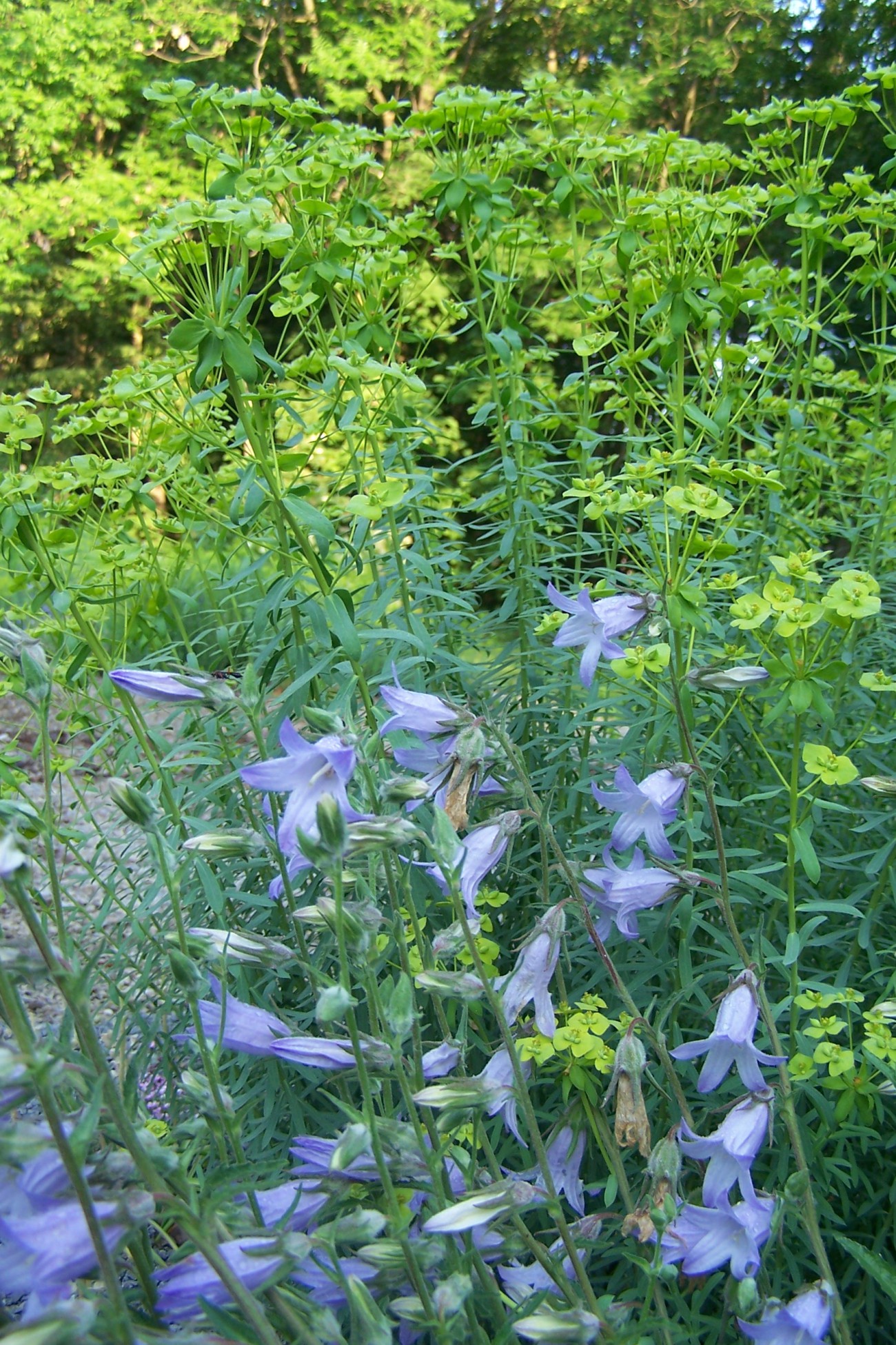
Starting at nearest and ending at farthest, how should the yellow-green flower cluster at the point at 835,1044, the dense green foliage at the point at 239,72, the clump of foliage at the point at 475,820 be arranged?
the clump of foliage at the point at 475,820, the yellow-green flower cluster at the point at 835,1044, the dense green foliage at the point at 239,72

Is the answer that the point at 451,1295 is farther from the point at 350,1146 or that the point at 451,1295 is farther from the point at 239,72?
the point at 239,72

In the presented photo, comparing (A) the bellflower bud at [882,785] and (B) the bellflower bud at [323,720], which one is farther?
(A) the bellflower bud at [882,785]

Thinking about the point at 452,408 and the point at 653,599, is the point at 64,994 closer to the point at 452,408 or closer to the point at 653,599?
the point at 653,599

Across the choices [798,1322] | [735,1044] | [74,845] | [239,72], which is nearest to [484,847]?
[735,1044]

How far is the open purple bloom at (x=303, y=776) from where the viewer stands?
1099mm

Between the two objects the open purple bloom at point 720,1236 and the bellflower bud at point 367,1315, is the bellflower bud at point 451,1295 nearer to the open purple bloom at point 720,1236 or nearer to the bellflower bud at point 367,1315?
the bellflower bud at point 367,1315

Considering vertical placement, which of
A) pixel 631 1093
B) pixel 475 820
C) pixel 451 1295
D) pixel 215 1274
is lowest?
pixel 475 820

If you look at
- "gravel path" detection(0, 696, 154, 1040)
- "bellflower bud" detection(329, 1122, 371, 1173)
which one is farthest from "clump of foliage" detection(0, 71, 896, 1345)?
"gravel path" detection(0, 696, 154, 1040)

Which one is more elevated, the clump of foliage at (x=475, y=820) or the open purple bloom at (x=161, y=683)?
the open purple bloom at (x=161, y=683)

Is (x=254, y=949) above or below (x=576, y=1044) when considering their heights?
above

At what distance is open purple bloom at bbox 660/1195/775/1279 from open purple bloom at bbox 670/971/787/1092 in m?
0.14

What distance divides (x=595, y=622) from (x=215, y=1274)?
41.0 inches

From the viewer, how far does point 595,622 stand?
1684 mm

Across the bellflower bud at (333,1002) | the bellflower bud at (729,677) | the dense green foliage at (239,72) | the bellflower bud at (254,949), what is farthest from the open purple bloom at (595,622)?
the dense green foliage at (239,72)
